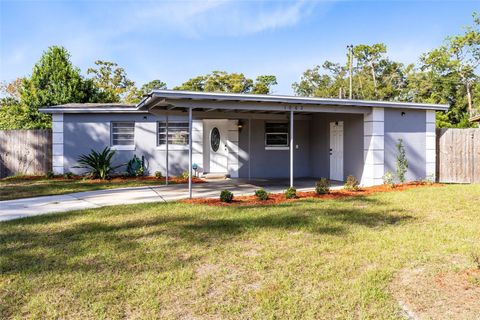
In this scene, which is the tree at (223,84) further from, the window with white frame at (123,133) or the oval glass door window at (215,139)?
the window with white frame at (123,133)

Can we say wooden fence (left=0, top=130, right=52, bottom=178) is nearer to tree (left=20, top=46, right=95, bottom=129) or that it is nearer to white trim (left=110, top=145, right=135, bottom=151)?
white trim (left=110, top=145, right=135, bottom=151)

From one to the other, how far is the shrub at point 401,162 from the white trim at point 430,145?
980mm

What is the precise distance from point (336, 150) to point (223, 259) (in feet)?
29.9

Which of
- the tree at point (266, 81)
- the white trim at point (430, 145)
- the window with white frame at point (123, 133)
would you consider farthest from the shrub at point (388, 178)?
the tree at point (266, 81)

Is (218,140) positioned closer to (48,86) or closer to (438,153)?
(438,153)

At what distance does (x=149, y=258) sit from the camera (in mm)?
4375

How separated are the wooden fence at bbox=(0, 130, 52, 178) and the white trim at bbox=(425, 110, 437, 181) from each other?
13.3 meters

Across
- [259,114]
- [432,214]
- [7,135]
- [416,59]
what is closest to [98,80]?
[7,135]

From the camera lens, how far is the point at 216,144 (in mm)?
14477

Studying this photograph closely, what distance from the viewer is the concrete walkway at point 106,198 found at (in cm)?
732

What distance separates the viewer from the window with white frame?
1405 centimetres

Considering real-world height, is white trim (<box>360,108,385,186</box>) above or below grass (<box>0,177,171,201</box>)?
above

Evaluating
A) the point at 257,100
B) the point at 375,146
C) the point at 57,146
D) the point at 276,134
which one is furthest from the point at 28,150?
the point at 375,146

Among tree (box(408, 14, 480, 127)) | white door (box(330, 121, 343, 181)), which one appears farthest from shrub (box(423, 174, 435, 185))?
tree (box(408, 14, 480, 127))
